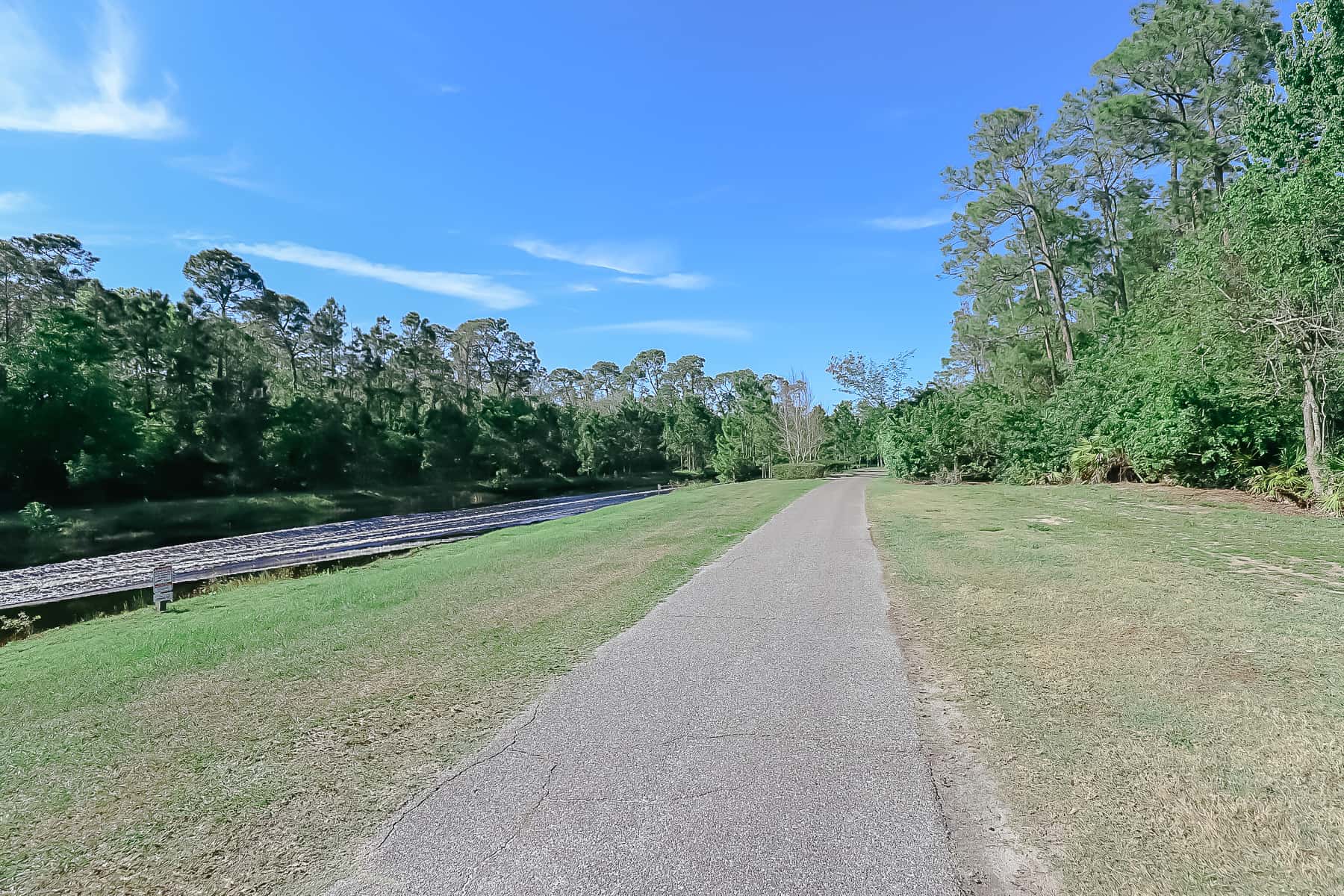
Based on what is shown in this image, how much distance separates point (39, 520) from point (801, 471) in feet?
148

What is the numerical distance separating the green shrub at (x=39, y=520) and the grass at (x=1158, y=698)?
112 feet

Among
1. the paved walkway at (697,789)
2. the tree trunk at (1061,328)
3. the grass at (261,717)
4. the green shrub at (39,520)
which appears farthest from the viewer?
the tree trunk at (1061,328)

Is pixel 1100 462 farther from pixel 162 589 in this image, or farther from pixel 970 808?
pixel 162 589

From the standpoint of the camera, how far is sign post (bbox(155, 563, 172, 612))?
10.1 metres

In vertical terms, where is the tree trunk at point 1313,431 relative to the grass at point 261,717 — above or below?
above

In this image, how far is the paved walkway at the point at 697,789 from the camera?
2.57 meters

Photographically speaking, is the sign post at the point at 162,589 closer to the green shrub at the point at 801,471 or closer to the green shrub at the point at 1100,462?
the green shrub at the point at 1100,462

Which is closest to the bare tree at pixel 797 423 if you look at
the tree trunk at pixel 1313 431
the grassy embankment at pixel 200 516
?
the grassy embankment at pixel 200 516

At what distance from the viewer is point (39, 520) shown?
26812 mm

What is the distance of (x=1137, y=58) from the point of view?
87.2ft

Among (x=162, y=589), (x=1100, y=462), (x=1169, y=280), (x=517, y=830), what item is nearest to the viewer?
(x=517, y=830)

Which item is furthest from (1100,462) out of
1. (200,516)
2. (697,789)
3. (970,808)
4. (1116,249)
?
(200,516)

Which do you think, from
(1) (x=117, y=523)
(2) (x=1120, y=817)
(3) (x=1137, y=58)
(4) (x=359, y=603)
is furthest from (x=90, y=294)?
(3) (x=1137, y=58)

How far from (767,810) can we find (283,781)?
2570 millimetres
